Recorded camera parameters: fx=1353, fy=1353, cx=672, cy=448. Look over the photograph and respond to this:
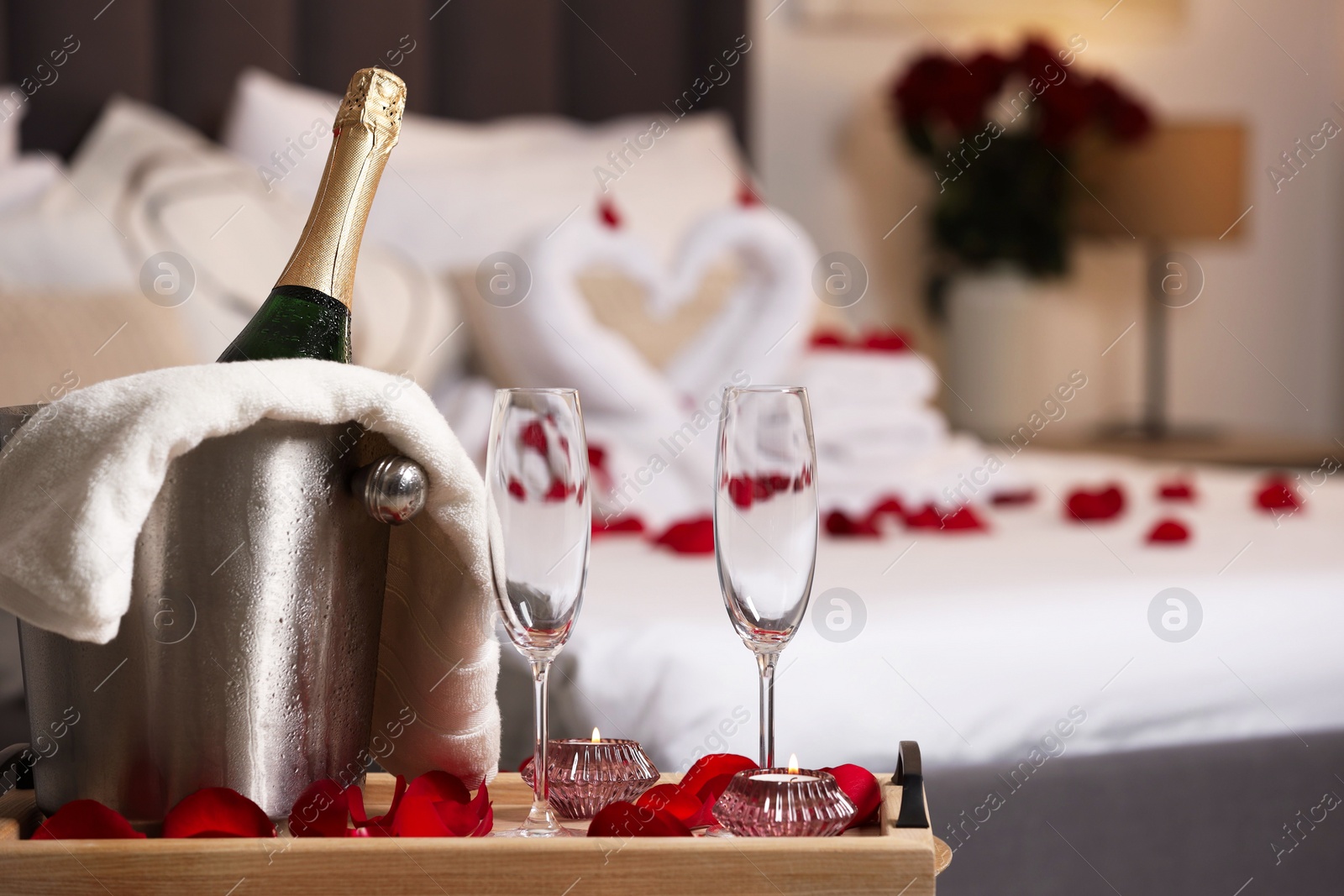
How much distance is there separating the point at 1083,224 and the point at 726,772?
266 cm

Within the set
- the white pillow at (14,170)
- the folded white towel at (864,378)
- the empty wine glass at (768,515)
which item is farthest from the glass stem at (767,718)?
the white pillow at (14,170)

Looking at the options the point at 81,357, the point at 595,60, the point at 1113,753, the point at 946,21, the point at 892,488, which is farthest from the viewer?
the point at 946,21

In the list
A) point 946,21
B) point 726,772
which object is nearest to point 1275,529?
point 726,772

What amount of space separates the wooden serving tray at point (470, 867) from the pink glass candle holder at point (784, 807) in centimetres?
2

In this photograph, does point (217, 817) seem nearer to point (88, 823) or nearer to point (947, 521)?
point (88, 823)

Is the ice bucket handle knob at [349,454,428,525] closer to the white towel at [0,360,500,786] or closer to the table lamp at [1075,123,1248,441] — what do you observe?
the white towel at [0,360,500,786]

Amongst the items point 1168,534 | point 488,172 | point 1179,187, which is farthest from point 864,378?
point 1179,187

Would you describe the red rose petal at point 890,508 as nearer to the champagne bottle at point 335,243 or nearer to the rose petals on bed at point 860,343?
the rose petals on bed at point 860,343

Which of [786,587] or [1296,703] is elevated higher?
[786,587]

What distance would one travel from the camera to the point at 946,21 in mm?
3072

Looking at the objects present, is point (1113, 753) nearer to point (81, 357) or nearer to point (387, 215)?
point (81, 357)

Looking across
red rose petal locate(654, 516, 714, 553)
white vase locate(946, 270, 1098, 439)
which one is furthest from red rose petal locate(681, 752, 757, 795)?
white vase locate(946, 270, 1098, 439)

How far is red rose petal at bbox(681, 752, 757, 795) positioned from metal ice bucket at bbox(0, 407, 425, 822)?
0.17m

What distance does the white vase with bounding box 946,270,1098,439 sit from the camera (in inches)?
119
